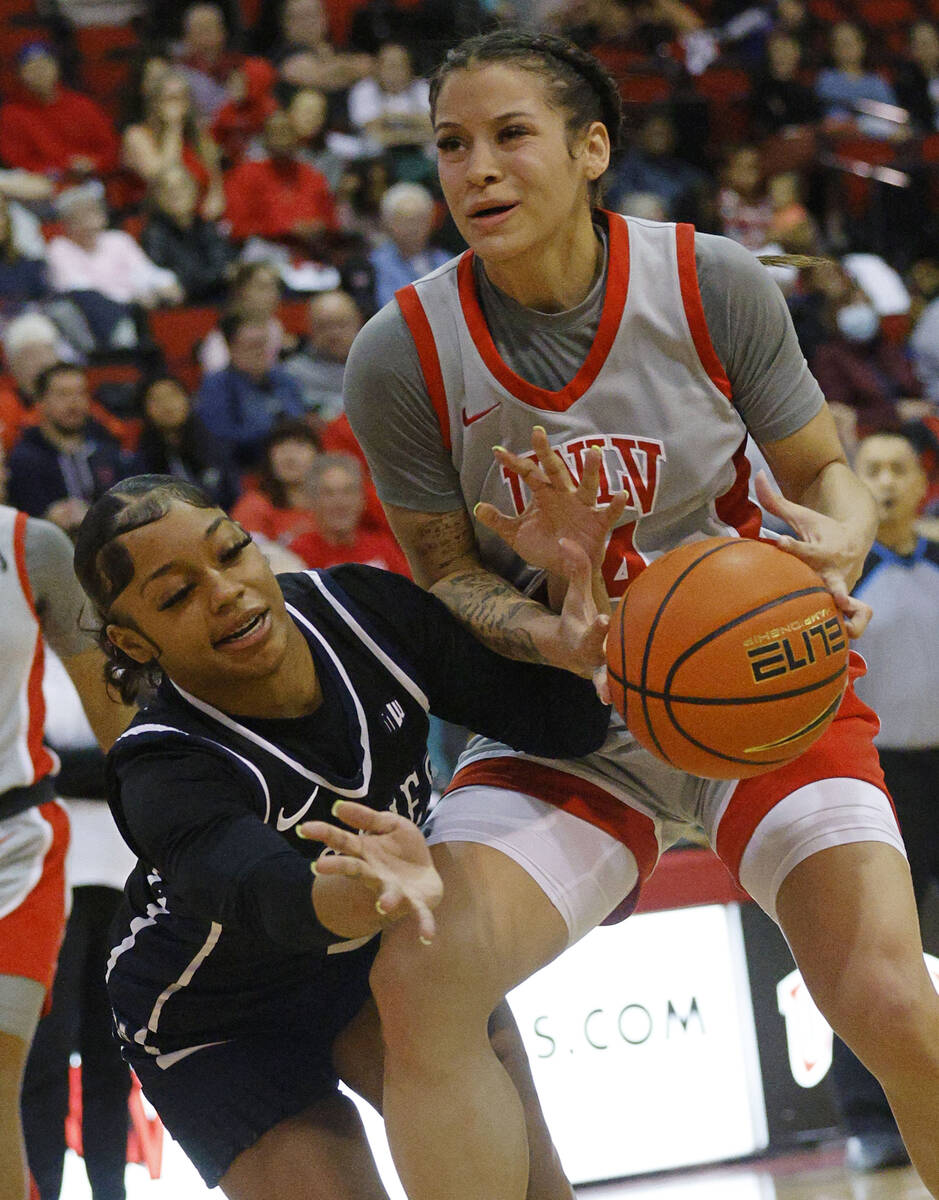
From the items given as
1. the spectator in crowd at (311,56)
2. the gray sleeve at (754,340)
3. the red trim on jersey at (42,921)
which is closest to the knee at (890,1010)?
the gray sleeve at (754,340)

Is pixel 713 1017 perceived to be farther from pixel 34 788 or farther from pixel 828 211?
pixel 828 211

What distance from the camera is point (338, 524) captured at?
225 inches

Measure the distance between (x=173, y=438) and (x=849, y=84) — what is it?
301 inches

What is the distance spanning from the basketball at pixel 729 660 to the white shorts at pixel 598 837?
0.15m

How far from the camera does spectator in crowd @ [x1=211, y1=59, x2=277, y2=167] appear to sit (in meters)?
9.85

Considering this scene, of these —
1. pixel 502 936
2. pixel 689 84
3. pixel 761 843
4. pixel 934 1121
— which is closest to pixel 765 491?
pixel 761 843

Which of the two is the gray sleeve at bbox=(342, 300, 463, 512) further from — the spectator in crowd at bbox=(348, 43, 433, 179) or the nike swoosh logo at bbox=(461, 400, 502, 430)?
the spectator in crowd at bbox=(348, 43, 433, 179)

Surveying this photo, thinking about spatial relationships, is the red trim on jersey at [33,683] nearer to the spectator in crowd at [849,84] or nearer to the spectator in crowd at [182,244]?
the spectator in crowd at [182,244]

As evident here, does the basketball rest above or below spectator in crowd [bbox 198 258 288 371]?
below

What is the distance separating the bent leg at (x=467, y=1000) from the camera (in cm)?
215

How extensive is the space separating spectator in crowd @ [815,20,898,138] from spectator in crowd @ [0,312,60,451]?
698 cm

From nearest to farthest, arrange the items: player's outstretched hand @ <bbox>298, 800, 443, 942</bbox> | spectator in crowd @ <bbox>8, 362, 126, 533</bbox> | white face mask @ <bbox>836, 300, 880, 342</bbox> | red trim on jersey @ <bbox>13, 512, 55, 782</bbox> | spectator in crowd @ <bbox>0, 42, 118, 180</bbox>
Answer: player's outstretched hand @ <bbox>298, 800, 443, 942</bbox>, red trim on jersey @ <bbox>13, 512, 55, 782</bbox>, spectator in crowd @ <bbox>8, 362, 126, 533</bbox>, white face mask @ <bbox>836, 300, 880, 342</bbox>, spectator in crowd @ <bbox>0, 42, 118, 180</bbox>

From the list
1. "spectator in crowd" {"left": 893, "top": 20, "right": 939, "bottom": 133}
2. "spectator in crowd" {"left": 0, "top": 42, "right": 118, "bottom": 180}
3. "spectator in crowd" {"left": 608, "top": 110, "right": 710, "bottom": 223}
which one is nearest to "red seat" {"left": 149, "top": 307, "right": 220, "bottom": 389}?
"spectator in crowd" {"left": 0, "top": 42, "right": 118, "bottom": 180}

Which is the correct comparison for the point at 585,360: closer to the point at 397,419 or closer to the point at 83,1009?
the point at 397,419
